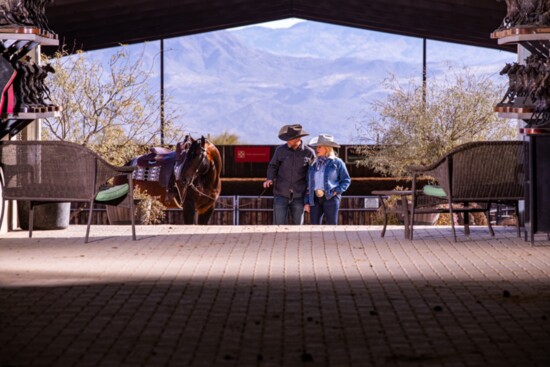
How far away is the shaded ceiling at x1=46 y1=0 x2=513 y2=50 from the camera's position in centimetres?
2294

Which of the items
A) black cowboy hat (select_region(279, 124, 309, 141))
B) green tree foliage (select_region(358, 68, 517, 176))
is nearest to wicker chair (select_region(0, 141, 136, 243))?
black cowboy hat (select_region(279, 124, 309, 141))

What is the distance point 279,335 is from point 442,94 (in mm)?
16077

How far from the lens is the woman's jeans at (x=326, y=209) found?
13.1m

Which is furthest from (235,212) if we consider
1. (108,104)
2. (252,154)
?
(252,154)

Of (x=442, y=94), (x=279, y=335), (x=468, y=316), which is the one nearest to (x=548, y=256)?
(x=468, y=316)

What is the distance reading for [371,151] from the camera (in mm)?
21781

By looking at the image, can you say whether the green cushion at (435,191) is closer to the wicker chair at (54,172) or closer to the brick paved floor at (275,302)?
the brick paved floor at (275,302)

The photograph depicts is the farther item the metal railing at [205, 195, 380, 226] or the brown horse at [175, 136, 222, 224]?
the metal railing at [205, 195, 380, 226]

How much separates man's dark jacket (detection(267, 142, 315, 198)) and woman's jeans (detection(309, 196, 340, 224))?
197 mm

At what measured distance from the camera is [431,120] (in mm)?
20672

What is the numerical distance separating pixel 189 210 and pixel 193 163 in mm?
862

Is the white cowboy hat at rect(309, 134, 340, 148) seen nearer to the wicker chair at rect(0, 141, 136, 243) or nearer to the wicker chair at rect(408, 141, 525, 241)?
the wicker chair at rect(408, 141, 525, 241)

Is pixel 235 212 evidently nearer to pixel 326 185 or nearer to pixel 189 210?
pixel 189 210

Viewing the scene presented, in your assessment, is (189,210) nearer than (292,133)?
No
